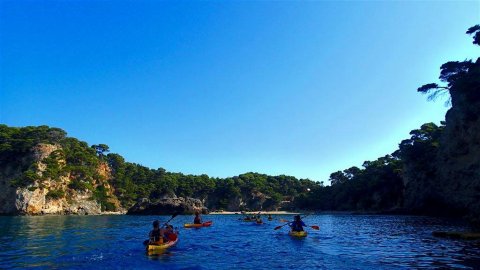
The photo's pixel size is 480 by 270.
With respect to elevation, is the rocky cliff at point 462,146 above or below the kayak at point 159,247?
above

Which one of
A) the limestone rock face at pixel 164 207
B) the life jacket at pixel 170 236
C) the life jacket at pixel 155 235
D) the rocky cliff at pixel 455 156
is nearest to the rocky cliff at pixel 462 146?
the rocky cliff at pixel 455 156

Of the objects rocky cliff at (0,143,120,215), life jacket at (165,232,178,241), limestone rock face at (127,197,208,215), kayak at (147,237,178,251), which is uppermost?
rocky cliff at (0,143,120,215)

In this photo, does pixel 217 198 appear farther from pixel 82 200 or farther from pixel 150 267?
pixel 150 267

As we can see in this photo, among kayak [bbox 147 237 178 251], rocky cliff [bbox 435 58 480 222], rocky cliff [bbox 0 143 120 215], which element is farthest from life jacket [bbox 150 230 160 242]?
rocky cliff [bbox 0 143 120 215]

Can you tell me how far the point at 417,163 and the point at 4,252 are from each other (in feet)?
243

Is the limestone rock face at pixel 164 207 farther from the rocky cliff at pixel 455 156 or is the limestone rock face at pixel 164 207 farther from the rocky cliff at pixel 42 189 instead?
the rocky cliff at pixel 455 156

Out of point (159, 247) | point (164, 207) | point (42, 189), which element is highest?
point (42, 189)

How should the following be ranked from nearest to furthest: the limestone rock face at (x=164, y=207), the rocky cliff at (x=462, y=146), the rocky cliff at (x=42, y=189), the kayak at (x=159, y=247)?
1. the kayak at (x=159, y=247)
2. the rocky cliff at (x=462, y=146)
3. the rocky cliff at (x=42, y=189)
4. the limestone rock face at (x=164, y=207)

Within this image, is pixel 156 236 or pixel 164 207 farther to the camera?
pixel 164 207

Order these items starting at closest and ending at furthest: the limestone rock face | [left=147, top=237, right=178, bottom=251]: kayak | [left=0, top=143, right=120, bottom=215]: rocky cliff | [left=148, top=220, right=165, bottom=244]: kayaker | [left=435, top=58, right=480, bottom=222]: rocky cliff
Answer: [left=147, top=237, right=178, bottom=251]: kayak, [left=148, top=220, right=165, bottom=244]: kayaker, [left=435, top=58, right=480, bottom=222]: rocky cliff, [left=0, top=143, right=120, bottom=215]: rocky cliff, the limestone rock face

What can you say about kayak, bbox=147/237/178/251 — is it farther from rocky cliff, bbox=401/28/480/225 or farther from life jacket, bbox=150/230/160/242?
rocky cliff, bbox=401/28/480/225

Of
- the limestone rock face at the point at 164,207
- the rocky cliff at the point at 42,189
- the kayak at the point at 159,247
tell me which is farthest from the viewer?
the limestone rock face at the point at 164,207

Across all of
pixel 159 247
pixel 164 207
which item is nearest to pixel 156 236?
pixel 159 247

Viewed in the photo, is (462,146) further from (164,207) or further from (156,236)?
(164,207)
